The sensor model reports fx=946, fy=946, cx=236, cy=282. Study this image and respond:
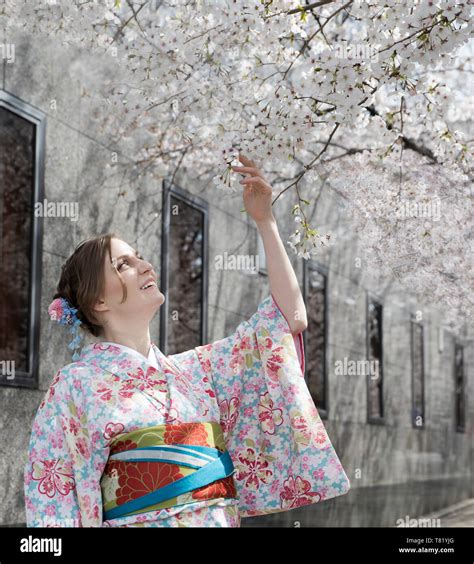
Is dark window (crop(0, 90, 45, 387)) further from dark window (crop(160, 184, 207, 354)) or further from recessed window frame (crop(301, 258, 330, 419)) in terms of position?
recessed window frame (crop(301, 258, 330, 419))

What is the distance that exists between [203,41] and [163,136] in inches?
117

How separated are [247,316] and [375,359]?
4.47 m

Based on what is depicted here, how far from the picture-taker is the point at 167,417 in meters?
2.28

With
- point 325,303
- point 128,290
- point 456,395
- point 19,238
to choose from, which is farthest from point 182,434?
point 456,395

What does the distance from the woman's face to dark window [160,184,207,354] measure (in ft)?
14.8

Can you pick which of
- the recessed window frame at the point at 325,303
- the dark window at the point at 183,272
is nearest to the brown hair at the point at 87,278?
the dark window at the point at 183,272

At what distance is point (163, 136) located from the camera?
6.98 m

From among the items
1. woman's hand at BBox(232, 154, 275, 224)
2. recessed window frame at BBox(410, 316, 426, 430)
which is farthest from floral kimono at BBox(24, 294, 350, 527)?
recessed window frame at BBox(410, 316, 426, 430)

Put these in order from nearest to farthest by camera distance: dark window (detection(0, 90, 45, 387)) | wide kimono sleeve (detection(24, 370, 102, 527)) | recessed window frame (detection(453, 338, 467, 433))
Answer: wide kimono sleeve (detection(24, 370, 102, 527)) → dark window (detection(0, 90, 45, 387)) → recessed window frame (detection(453, 338, 467, 433))

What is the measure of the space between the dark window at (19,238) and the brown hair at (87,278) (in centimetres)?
275

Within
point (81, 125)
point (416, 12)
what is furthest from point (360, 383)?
point (416, 12)

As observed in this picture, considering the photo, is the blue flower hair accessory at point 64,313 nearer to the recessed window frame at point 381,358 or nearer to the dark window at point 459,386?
the recessed window frame at point 381,358

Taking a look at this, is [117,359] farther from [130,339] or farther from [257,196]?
[257,196]

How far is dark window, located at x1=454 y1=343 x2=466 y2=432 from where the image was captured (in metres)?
15.0
